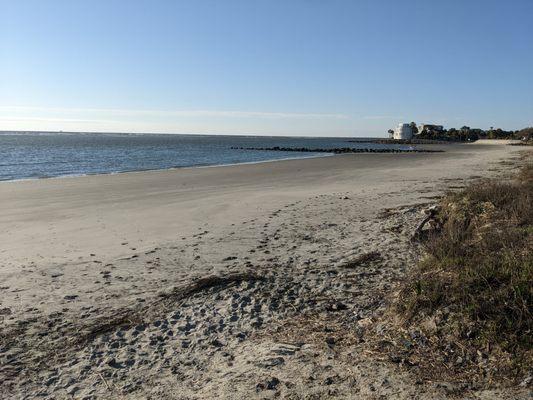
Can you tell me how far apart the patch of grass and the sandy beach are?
391 millimetres

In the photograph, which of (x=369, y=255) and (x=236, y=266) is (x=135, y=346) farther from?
(x=369, y=255)

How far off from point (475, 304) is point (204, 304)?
3094 mm

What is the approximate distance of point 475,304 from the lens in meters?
4.28

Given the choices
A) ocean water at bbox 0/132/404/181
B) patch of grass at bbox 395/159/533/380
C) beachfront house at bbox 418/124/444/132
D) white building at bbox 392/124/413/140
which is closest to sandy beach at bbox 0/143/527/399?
patch of grass at bbox 395/159/533/380

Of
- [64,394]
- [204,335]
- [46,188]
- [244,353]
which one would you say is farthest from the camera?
[46,188]

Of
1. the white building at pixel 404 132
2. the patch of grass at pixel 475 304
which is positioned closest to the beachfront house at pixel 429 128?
the white building at pixel 404 132

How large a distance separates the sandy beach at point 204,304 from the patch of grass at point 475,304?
0.39 m

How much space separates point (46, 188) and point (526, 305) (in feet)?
69.5

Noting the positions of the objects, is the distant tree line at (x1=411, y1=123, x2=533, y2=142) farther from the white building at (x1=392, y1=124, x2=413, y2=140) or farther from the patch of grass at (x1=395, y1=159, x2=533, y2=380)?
the patch of grass at (x1=395, y1=159, x2=533, y2=380)

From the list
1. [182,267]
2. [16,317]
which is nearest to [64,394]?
[16,317]

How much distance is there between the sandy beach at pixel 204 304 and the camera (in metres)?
3.99

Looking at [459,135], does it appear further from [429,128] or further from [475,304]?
[475,304]

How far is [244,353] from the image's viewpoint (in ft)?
14.8

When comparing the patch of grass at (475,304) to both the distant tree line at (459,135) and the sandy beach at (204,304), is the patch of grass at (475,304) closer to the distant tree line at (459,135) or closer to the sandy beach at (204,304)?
the sandy beach at (204,304)
